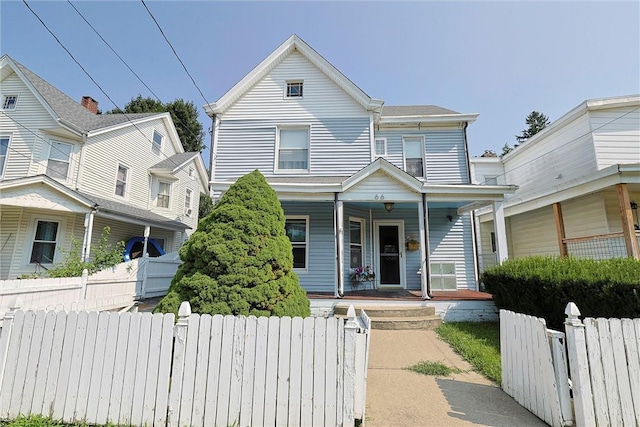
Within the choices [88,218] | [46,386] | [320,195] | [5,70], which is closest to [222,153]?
[320,195]

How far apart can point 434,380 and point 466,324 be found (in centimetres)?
366

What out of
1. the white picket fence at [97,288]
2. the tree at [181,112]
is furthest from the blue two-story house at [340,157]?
the tree at [181,112]

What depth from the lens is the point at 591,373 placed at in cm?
287

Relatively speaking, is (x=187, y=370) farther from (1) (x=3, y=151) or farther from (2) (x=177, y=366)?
(1) (x=3, y=151)

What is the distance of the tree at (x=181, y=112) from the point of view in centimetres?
3083

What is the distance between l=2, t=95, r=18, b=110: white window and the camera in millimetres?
12617

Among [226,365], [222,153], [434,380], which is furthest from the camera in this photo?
[222,153]

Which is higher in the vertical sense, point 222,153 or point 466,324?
point 222,153

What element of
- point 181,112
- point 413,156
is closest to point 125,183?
point 413,156

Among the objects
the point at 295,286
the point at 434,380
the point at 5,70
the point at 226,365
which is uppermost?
the point at 5,70

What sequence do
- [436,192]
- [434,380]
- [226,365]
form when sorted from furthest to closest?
[436,192] < [434,380] < [226,365]

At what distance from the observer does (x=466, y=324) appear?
721 cm

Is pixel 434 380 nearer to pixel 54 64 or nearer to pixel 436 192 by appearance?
pixel 436 192

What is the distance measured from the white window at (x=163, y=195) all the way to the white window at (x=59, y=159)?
4816mm
